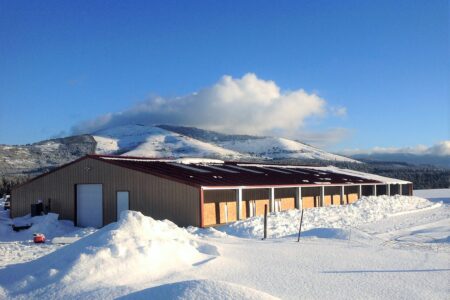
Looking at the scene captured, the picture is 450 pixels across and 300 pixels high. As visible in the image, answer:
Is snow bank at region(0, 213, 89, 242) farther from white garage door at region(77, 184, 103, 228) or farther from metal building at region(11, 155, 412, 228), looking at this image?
metal building at region(11, 155, 412, 228)

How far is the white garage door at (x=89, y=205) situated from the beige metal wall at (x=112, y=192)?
289 millimetres

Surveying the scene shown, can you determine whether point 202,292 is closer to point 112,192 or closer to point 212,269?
point 212,269

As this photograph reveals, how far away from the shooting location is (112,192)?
25516 mm

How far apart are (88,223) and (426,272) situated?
19331 mm

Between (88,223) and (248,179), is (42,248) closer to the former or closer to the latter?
(88,223)

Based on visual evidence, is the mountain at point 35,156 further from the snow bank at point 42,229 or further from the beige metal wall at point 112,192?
the snow bank at point 42,229

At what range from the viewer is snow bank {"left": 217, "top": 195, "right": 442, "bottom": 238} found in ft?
69.0

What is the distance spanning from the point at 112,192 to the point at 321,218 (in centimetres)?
1111

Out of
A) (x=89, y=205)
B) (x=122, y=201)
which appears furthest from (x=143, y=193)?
(x=89, y=205)

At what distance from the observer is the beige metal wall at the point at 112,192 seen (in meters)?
23.2

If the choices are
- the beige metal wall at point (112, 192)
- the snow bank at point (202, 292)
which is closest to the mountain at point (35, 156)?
the beige metal wall at point (112, 192)

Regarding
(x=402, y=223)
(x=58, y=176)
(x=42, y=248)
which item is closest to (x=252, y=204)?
(x=402, y=223)

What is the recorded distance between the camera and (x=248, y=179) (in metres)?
29.1

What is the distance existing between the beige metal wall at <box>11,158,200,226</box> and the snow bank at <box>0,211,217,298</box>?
36.5 feet
